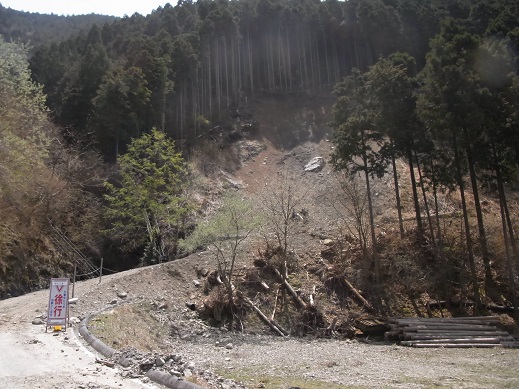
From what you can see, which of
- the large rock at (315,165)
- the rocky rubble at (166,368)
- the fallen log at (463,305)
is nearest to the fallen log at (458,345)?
the fallen log at (463,305)

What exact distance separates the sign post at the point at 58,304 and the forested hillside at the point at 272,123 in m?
7.12

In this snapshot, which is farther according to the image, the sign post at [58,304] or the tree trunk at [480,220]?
the tree trunk at [480,220]

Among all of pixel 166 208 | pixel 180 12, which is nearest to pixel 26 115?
pixel 166 208

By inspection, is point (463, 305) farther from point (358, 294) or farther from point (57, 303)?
point (57, 303)

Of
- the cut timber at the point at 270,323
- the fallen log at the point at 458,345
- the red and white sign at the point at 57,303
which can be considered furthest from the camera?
the cut timber at the point at 270,323

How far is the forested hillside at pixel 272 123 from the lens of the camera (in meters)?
20.9

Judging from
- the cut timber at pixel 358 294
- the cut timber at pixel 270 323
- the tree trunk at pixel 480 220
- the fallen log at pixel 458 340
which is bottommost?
the fallen log at pixel 458 340

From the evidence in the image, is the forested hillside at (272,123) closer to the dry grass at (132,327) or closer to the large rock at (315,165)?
the dry grass at (132,327)

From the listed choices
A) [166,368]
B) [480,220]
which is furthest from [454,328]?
[166,368]

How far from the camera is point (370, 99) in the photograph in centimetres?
2414

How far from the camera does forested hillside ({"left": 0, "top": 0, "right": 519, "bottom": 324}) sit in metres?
20.9

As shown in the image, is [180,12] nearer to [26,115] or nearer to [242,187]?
[242,187]

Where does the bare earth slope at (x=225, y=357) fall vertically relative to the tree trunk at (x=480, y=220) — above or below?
below

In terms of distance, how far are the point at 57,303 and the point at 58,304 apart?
39 millimetres
